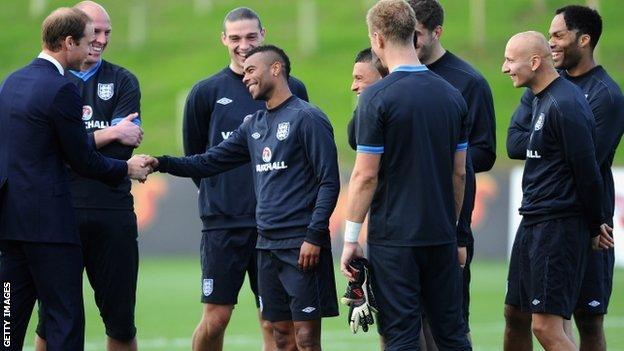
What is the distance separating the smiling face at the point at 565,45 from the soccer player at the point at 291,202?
6.13 ft

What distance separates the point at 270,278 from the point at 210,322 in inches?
49.9

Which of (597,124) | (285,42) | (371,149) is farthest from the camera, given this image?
(285,42)

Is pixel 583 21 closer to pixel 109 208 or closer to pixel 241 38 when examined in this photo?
pixel 241 38

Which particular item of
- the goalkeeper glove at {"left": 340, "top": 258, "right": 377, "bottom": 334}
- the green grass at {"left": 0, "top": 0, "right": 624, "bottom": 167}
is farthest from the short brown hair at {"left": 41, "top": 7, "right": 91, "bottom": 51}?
the green grass at {"left": 0, "top": 0, "right": 624, "bottom": 167}

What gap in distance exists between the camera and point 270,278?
8195 mm

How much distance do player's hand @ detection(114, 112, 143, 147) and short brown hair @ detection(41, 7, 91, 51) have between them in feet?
3.13

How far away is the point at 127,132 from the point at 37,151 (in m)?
1.10

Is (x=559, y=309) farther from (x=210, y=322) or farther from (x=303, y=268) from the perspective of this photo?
(x=210, y=322)

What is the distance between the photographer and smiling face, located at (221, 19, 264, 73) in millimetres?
9406

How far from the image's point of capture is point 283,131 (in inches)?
320

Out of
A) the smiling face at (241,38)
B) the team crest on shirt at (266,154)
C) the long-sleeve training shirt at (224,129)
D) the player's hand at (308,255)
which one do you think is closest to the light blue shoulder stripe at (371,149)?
the player's hand at (308,255)

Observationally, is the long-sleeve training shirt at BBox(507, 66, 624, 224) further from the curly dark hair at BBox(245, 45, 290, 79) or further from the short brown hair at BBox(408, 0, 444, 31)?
the curly dark hair at BBox(245, 45, 290, 79)

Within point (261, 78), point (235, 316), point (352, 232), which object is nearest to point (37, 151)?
point (261, 78)

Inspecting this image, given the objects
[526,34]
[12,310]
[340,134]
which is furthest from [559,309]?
[340,134]
